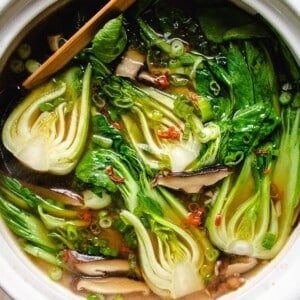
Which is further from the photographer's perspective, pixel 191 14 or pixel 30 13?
pixel 191 14

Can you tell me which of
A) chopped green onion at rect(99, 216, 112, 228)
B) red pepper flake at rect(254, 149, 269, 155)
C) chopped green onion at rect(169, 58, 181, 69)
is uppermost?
chopped green onion at rect(169, 58, 181, 69)

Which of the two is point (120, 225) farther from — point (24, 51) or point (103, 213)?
point (24, 51)

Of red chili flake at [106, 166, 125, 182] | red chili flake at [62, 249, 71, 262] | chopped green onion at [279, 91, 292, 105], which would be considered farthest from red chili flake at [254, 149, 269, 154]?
red chili flake at [62, 249, 71, 262]

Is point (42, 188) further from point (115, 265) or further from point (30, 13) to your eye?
point (30, 13)

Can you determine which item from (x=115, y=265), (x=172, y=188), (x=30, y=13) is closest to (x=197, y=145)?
(x=172, y=188)

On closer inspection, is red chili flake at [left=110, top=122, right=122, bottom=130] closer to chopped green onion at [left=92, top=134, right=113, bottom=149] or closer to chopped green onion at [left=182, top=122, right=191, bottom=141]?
chopped green onion at [left=92, top=134, right=113, bottom=149]

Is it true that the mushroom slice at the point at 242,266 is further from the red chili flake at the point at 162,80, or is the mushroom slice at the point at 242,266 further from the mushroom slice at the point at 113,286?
the red chili flake at the point at 162,80

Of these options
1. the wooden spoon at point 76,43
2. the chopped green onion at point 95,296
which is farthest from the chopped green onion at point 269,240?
the wooden spoon at point 76,43
